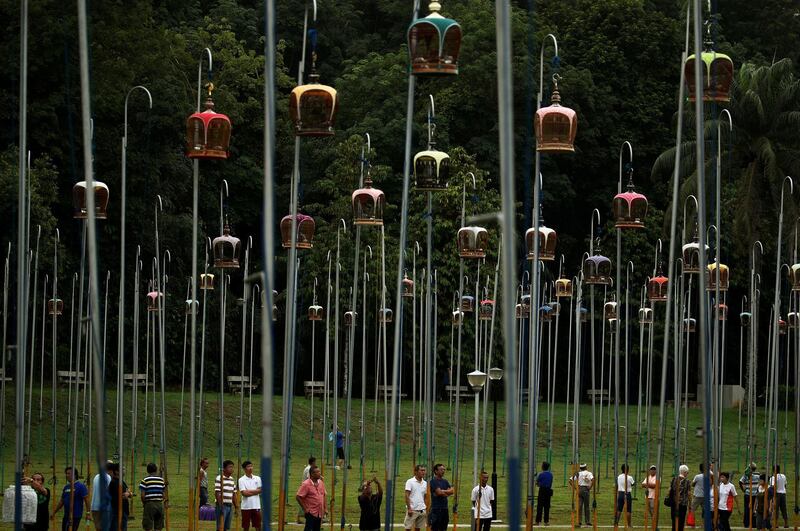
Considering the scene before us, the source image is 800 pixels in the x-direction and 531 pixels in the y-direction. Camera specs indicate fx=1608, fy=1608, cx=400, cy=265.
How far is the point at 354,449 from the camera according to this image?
5288 cm

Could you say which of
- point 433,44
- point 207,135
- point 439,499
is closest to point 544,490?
point 439,499

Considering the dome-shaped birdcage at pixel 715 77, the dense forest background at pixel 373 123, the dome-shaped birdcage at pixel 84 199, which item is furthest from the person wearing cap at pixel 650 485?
the dense forest background at pixel 373 123

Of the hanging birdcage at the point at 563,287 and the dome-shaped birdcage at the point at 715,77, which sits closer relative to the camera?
the dome-shaped birdcage at the point at 715,77

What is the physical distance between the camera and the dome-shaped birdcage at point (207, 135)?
20.0m

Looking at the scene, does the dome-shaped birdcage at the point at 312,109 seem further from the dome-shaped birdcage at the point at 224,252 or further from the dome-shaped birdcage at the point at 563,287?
the dome-shaped birdcage at the point at 563,287

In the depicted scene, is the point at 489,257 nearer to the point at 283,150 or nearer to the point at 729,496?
the point at 283,150

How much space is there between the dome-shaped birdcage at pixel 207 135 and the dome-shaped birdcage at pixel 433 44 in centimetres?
298

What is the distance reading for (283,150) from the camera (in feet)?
213

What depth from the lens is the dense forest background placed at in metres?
54.5

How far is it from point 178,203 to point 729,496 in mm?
38200

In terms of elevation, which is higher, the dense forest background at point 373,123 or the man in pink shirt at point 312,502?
the dense forest background at point 373,123

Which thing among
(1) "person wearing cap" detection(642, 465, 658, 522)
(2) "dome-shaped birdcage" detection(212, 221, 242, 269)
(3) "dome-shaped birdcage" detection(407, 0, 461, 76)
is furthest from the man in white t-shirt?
(3) "dome-shaped birdcage" detection(407, 0, 461, 76)

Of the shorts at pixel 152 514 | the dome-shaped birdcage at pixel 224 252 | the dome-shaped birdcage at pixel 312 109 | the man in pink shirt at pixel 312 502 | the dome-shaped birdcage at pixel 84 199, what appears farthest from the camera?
the man in pink shirt at pixel 312 502

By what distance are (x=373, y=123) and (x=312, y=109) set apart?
4731 cm
